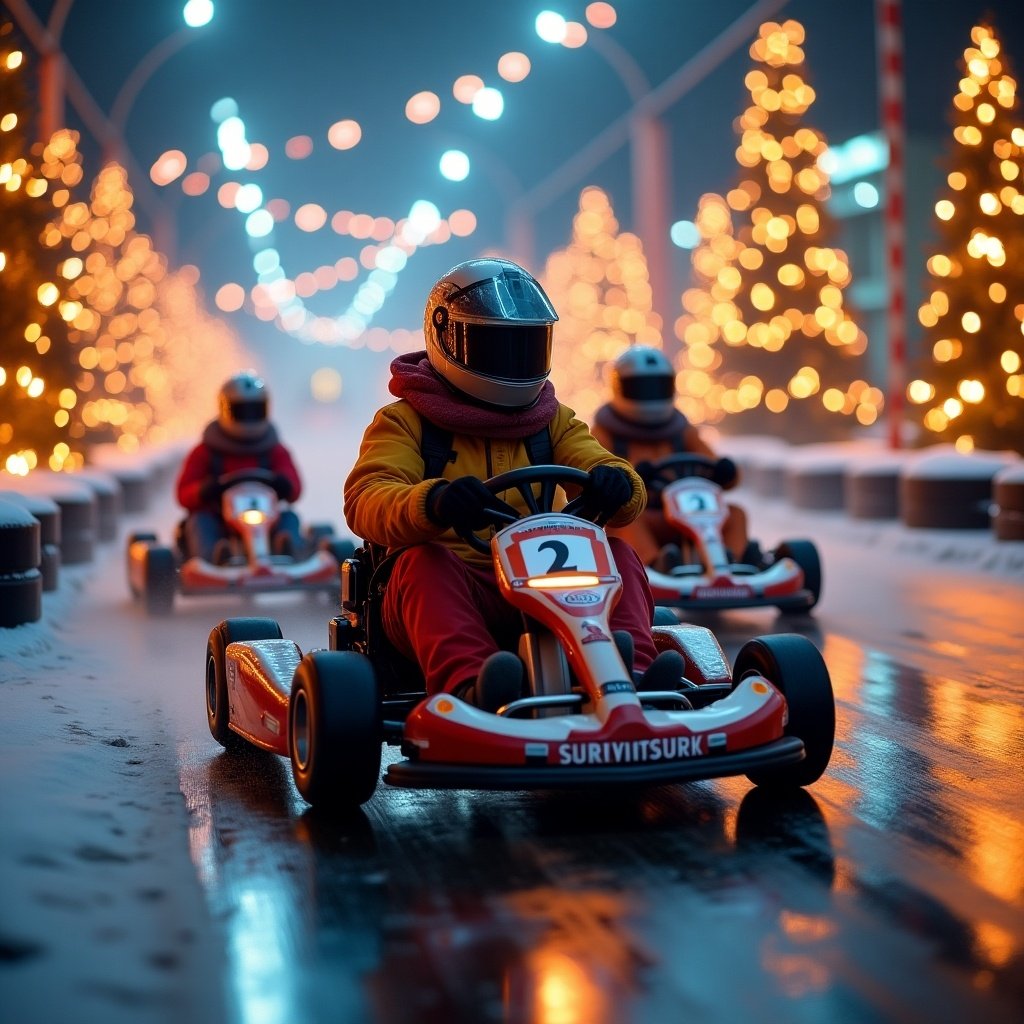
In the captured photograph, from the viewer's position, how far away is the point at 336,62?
26859mm

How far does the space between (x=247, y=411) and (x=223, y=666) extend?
6277 mm

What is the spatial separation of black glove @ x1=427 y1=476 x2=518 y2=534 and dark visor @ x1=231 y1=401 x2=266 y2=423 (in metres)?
7.31

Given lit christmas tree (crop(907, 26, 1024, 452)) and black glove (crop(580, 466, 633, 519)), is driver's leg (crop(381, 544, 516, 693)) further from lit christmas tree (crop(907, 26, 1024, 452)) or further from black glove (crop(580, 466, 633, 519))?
lit christmas tree (crop(907, 26, 1024, 452))

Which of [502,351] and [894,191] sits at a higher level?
[894,191]

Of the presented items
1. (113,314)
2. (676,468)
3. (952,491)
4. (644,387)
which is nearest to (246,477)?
(644,387)

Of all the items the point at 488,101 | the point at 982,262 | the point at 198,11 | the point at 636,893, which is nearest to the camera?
the point at 636,893

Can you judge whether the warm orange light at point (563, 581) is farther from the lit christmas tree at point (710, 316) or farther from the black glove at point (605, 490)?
the lit christmas tree at point (710, 316)

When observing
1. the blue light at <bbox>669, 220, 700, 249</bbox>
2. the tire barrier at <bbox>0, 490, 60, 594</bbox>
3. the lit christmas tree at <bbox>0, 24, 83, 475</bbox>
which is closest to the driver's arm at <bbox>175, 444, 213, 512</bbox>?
the tire barrier at <bbox>0, 490, 60, 594</bbox>

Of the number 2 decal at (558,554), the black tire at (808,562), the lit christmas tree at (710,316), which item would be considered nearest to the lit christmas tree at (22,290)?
the black tire at (808,562)

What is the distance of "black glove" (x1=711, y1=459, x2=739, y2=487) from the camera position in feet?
34.3

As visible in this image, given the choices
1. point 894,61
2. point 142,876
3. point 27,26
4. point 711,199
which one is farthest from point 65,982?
point 711,199

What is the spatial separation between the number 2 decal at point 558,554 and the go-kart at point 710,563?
14.8ft

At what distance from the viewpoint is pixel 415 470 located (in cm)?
551

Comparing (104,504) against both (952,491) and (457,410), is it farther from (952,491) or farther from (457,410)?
(457,410)
